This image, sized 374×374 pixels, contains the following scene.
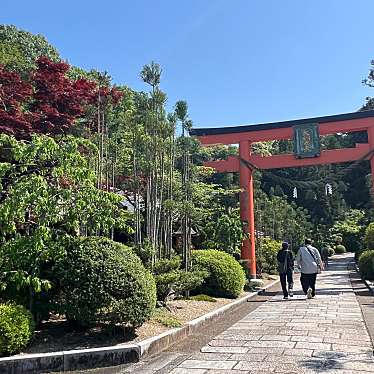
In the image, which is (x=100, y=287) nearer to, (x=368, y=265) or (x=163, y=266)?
(x=163, y=266)

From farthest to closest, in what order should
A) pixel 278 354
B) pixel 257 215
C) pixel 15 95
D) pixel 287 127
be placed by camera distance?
pixel 257 215 → pixel 287 127 → pixel 15 95 → pixel 278 354

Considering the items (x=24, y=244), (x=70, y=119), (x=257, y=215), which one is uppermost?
(x=70, y=119)

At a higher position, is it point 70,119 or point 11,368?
point 70,119

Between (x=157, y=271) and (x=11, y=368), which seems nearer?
(x=11, y=368)

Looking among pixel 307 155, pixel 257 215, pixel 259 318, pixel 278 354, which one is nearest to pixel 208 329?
pixel 259 318

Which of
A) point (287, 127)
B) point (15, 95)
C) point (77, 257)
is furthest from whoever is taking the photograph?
point (287, 127)

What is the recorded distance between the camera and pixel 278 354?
5195 mm

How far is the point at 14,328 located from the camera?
496 cm

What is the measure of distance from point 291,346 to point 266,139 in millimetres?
13029

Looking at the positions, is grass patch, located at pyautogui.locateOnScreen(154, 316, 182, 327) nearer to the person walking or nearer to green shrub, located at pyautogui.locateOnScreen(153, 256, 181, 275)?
green shrub, located at pyautogui.locateOnScreen(153, 256, 181, 275)

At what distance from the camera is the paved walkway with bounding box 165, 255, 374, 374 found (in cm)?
466

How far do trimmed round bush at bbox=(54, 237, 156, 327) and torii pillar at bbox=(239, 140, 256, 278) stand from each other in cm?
1142

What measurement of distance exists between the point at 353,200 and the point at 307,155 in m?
31.1

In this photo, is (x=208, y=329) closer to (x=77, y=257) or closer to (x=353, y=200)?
(x=77, y=257)
